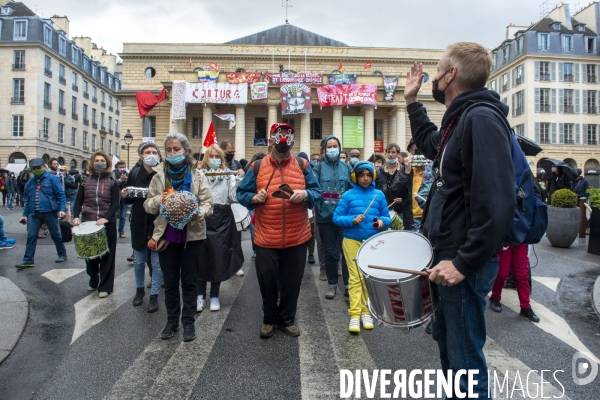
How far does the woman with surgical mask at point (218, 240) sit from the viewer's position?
17.1ft

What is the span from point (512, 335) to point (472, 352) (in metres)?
2.69

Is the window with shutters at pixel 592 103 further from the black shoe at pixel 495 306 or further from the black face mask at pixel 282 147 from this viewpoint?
the black face mask at pixel 282 147

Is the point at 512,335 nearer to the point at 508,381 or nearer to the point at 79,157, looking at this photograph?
the point at 508,381

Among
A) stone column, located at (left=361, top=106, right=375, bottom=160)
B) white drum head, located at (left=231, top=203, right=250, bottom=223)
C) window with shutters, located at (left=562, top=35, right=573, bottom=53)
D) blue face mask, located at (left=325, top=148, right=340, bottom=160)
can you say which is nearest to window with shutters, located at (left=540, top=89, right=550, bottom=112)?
window with shutters, located at (left=562, top=35, right=573, bottom=53)

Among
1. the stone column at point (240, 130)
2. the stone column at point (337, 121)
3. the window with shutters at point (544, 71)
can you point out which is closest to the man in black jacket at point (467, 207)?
the stone column at point (337, 121)

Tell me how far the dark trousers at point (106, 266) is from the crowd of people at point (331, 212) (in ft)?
0.05

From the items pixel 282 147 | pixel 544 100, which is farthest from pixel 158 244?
pixel 544 100

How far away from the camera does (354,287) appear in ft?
15.4

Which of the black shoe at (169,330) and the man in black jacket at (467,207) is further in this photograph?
the black shoe at (169,330)

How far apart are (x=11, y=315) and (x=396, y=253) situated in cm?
465

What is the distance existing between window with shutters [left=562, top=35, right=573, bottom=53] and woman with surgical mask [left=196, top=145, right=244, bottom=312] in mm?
57666

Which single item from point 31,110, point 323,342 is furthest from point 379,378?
point 31,110

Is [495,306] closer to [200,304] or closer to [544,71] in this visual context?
[200,304]

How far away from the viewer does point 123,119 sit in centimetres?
4531
